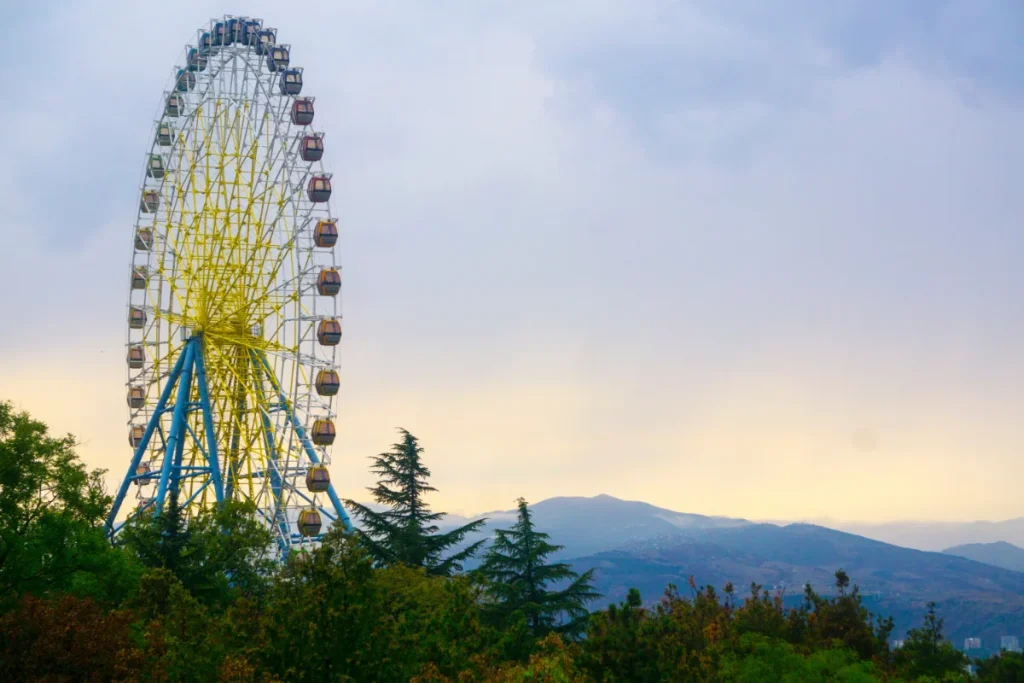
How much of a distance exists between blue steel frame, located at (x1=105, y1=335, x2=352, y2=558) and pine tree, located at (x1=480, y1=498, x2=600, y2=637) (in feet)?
34.8

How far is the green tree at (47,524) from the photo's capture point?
30594mm

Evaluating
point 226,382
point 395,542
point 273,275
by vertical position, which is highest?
point 273,275

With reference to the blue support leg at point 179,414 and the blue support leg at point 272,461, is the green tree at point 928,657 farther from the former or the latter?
the blue support leg at point 179,414

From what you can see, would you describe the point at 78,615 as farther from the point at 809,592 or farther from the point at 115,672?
the point at 809,592

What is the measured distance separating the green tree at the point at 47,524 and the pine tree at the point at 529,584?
13.1 metres

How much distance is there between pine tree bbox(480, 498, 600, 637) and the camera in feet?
136

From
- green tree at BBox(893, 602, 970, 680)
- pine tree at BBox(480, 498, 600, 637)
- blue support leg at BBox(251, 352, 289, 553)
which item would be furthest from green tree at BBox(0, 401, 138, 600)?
green tree at BBox(893, 602, 970, 680)

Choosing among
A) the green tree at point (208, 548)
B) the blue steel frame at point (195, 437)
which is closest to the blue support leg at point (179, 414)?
the blue steel frame at point (195, 437)

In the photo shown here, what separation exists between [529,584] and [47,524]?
17539 millimetres

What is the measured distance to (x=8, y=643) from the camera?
22.2 meters

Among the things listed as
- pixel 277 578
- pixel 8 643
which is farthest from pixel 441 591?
pixel 8 643

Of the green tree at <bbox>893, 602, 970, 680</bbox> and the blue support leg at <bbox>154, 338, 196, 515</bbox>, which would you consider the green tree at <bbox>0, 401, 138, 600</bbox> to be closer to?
the blue support leg at <bbox>154, 338, 196, 515</bbox>

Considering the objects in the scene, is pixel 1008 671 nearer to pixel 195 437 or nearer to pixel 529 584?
pixel 529 584

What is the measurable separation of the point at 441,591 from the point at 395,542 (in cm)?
1566
